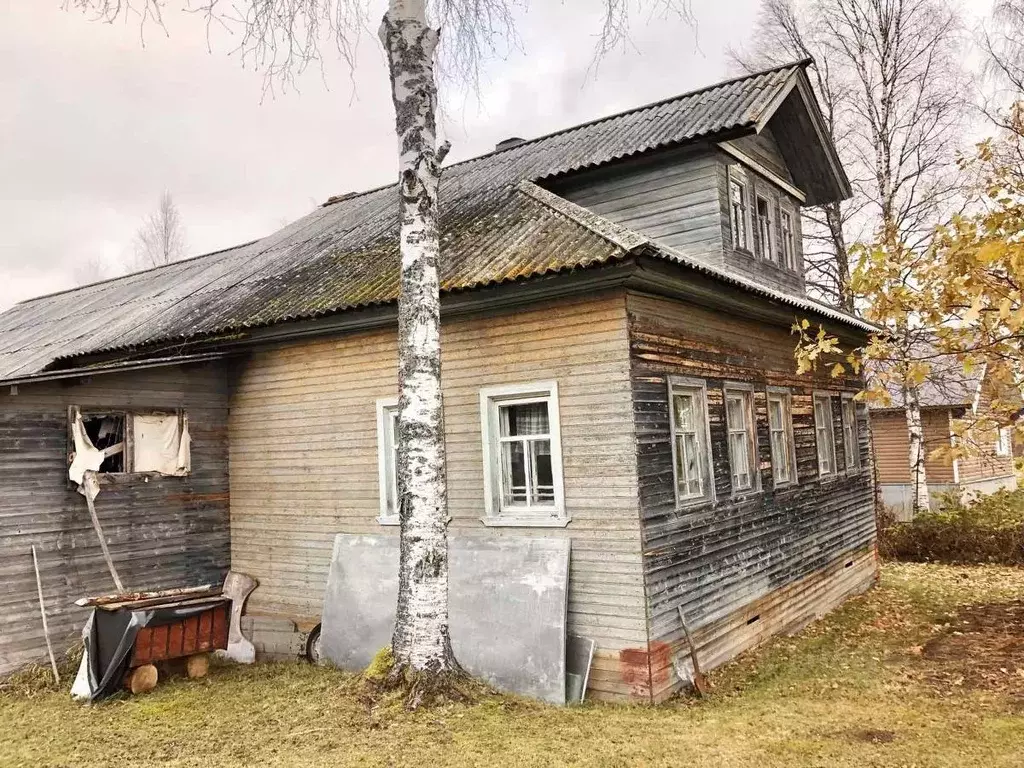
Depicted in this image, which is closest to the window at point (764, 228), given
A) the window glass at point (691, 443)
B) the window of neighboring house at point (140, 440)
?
the window glass at point (691, 443)

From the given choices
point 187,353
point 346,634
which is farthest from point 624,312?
point 187,353

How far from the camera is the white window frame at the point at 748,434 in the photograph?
9816 mm

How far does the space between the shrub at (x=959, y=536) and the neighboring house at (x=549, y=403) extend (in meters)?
4.34

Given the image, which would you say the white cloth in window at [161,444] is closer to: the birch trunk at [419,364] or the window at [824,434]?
the birch trunk at [419,364]

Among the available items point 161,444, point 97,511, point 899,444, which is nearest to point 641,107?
point 161,444

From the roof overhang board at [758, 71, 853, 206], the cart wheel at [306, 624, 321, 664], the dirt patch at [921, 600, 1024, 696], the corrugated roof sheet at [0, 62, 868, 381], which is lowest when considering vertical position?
the dirt patch at [921, 600, 1024, 696]

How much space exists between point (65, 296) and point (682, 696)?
18.2 metres

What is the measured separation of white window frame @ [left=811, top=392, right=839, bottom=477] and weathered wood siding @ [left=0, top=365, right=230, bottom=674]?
30.2ft

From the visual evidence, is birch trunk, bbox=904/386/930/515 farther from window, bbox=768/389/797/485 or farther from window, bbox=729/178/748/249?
window, bbox=729/178/748/249

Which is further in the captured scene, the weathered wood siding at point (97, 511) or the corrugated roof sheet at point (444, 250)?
the weathered wood siding at point (97, 511)

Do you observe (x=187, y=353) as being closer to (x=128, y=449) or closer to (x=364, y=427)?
(x=128, y=449)

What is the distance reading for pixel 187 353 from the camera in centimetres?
1071

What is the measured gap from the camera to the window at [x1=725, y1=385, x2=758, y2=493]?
32.7 feet

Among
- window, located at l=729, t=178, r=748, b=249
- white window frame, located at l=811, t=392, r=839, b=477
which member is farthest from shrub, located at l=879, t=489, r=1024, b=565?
window, located at l=729, t=178, r=748, b=249
